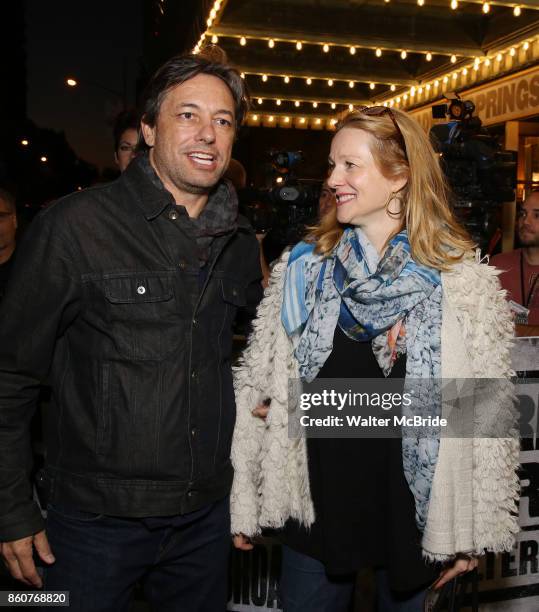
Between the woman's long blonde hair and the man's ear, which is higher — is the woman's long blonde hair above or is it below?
below

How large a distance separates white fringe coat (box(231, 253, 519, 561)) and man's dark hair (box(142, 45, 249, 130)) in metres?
0.64

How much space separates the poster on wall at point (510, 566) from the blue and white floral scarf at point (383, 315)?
1.20 m

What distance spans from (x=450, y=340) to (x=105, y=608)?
126 centimetres

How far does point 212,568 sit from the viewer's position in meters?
2.01

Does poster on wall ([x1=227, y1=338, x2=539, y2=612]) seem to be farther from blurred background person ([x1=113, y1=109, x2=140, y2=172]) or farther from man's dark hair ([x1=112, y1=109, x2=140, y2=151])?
man's dark hair ([x1=112, y1=109, x2=140, y2=151])

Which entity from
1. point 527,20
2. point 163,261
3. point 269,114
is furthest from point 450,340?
point 269,114

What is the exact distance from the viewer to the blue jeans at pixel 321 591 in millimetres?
2010

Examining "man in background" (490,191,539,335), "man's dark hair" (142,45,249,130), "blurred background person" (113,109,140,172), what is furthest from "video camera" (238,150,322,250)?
"man's dark hair" (142,45,249,130)

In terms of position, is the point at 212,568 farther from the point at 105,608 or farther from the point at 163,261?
the point at 163,261

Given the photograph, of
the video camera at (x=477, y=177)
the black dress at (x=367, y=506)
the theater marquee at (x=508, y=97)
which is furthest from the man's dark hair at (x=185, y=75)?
the theater marquee at (x=508, y=97)

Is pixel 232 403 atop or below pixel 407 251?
below

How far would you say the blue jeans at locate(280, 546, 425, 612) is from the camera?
2010 mm

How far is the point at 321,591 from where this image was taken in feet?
6.65

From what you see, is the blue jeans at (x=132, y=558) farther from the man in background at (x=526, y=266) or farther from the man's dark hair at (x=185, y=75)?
the man in background at (x=526, y=266)
